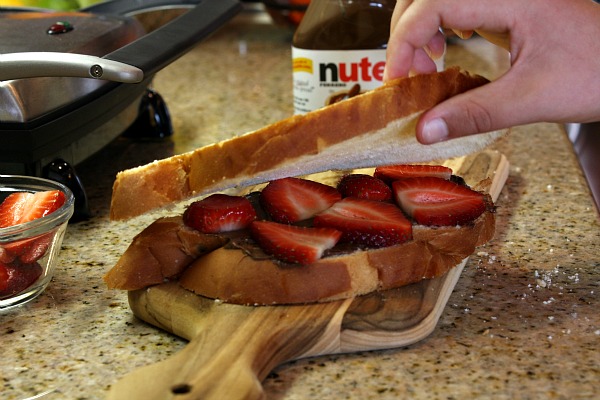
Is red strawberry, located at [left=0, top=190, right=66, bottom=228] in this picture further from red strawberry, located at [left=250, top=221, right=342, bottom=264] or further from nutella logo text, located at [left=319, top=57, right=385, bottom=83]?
nutella logo text, located at [left=319, top=57, right=385, bottom=83]

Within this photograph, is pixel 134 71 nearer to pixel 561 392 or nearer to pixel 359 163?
pixel 359 163

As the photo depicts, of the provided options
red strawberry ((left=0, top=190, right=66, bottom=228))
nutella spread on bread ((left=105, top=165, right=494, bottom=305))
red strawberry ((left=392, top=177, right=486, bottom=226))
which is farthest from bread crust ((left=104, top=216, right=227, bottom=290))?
red strawberry ((left=392, top=177, right=486, bottom=226))

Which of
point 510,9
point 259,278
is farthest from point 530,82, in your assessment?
point 259,278

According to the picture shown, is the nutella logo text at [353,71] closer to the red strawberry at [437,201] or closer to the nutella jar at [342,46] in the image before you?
the nutella jar at [342,46]

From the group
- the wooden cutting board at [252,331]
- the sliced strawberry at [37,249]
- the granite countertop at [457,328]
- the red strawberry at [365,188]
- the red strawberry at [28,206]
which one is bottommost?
the granite countertop at [457,328]

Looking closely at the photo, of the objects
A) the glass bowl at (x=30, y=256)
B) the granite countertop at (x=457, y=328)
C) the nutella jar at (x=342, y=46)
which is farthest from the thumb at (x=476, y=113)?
the nutella jar at (x=342, y=46)

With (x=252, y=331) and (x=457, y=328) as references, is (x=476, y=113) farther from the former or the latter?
(x=252, y=331)

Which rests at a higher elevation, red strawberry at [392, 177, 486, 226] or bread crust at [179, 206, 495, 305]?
red strawberry at [392, 177, 486, 226]
